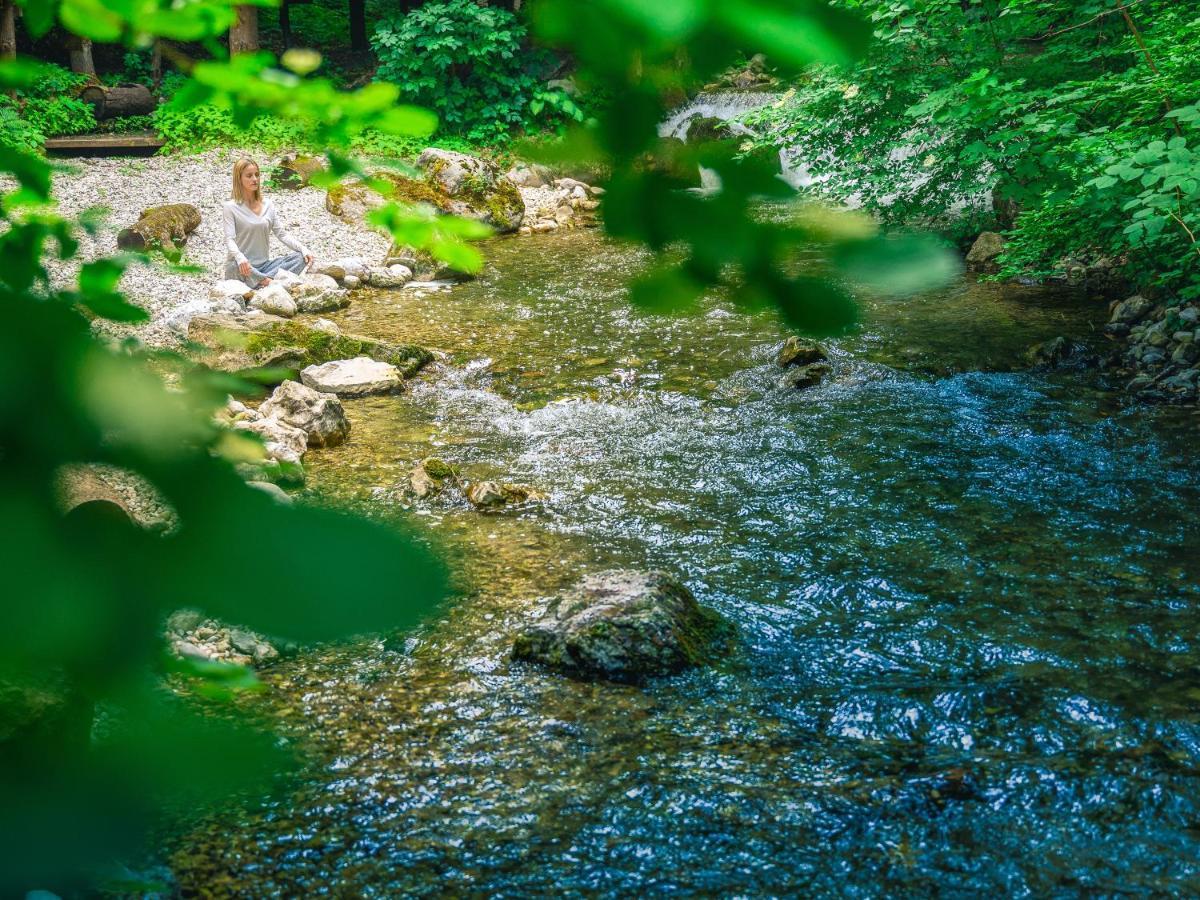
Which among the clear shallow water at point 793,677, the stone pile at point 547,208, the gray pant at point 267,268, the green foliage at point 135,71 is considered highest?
the green foliage at point 135,71

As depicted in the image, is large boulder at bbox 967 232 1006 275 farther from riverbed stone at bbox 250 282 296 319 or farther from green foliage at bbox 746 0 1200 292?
riverbed stone at bbox 250 282 296 319

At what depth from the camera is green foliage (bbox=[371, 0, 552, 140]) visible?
717 inches

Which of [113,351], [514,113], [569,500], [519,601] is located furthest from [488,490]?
[514,113]

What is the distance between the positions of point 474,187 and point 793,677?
41.2 feet

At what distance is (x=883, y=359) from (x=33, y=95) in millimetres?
17298

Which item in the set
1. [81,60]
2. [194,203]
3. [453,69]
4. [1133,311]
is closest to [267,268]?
[194,203]

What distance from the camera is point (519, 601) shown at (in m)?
4.77

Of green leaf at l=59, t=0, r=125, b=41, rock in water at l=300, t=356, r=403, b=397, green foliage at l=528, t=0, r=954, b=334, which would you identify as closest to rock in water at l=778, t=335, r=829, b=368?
rock in water at l=300, t=356, r=403, b=397

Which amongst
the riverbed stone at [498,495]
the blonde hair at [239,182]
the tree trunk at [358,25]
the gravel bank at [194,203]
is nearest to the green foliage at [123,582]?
the riverbed stone at [498,495]

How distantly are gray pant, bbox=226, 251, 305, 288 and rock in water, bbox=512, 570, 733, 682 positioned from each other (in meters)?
7.95

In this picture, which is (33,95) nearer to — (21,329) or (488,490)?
(488,490)

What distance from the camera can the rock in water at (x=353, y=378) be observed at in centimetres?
820

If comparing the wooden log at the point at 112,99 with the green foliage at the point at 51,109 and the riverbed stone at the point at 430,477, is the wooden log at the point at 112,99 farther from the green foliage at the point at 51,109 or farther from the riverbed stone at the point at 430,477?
the riverbed stone at the point at 430,477

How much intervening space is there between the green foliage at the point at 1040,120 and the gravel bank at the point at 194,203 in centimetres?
668
